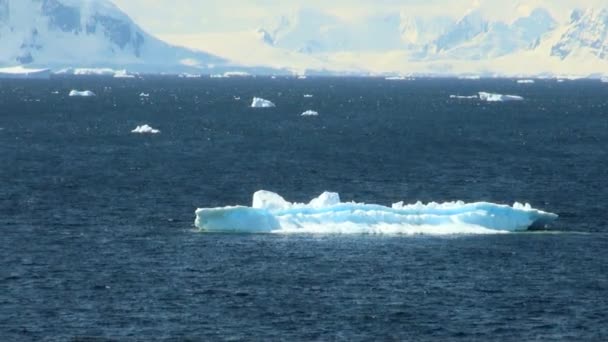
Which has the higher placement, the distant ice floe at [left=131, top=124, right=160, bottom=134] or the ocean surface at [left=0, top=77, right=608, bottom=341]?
the distant ice floe at [left=131, top=124, right=160, bottom=134]

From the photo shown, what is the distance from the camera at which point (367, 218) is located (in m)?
72.4

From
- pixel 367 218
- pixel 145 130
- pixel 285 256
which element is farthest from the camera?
pixel 145 130

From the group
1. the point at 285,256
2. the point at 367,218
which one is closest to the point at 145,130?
the point at 367,218

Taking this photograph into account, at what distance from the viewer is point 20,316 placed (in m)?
52.2

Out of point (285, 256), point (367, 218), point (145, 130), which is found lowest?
point (285, 256)

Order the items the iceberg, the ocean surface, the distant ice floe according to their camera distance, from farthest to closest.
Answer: the distant ice floe < the iceberg < the ocean surface

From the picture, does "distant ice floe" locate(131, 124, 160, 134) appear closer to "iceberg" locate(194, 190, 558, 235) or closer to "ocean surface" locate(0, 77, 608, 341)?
"ocean surface" locate(0, 77, 608, 341)

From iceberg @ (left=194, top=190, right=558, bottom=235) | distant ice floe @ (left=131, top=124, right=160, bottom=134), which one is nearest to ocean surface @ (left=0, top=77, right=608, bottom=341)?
iceberg @ (left=194, top=190, right=558, bottom=235)

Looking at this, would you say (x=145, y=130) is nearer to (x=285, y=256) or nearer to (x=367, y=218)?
(x=367, y=218)

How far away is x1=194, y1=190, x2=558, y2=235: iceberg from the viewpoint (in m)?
72.3

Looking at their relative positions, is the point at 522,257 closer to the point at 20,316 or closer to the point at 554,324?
the point at 554,324

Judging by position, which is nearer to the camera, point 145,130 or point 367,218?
point 367,218

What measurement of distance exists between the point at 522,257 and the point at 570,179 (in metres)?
38.5

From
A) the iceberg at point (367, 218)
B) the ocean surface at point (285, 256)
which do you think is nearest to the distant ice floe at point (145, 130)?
the ocean surface at point (285, 256)
